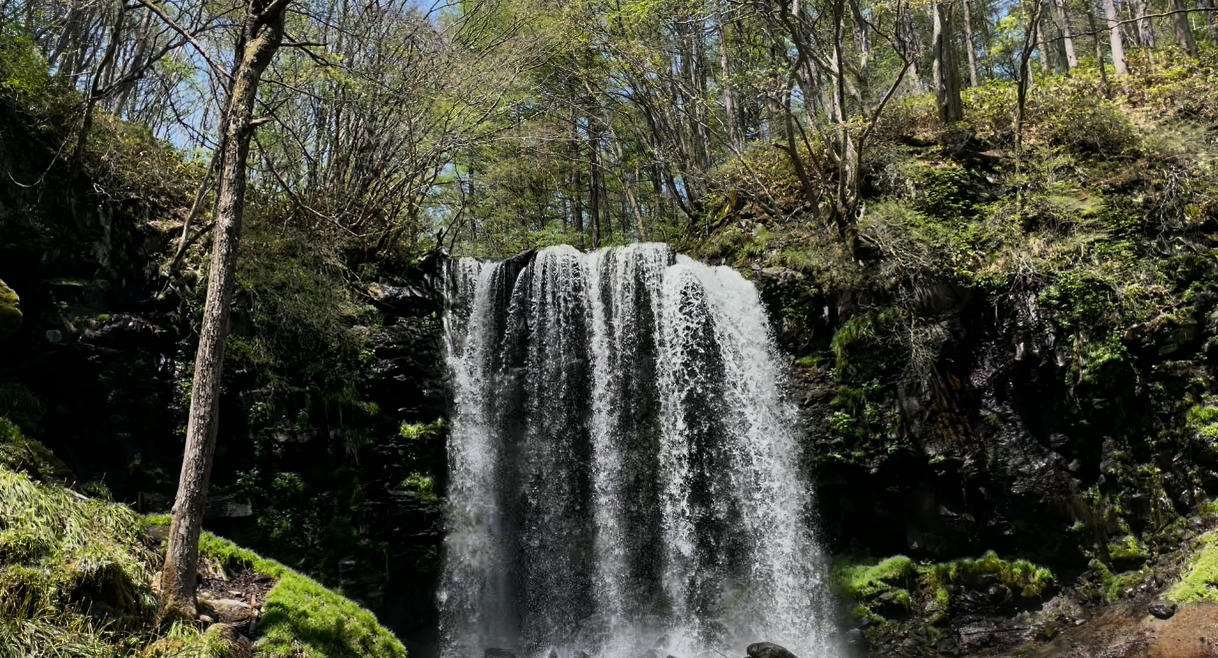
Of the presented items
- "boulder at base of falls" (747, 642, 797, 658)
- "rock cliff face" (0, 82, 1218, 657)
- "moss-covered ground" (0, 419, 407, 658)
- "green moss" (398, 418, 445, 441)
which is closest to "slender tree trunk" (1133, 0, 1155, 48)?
"rock cliff face" (0, 82, 1218, 657)

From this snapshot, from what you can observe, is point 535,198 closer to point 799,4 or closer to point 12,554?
point 799,4

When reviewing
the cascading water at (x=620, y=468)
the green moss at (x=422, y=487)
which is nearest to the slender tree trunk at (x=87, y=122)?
the cascading water at (x=620, y=468)

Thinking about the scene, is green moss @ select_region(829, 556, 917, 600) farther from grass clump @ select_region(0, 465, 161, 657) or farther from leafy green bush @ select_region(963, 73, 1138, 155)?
grass clump @ select_region(0, 465, 161, 657)

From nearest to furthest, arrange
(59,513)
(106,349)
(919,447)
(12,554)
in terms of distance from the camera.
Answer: (12,554) → (59,513) → (106,349) → (919,447)

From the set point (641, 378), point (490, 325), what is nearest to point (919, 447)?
point (641, 378)

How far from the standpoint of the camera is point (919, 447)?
10.2m

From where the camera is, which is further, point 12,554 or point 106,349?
point 106,349

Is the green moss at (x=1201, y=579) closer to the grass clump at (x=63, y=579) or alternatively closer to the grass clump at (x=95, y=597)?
the grass clump at (x=95, y=597)

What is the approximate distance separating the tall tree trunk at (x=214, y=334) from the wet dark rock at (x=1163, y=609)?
30.8 ft

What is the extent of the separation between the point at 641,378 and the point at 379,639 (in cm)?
561

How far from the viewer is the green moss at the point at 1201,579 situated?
7.81m

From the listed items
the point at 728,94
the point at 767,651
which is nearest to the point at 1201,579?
the point at 767,651

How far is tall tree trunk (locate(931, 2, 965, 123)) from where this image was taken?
12703 millimetres

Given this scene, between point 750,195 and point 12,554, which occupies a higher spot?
point 750,195
